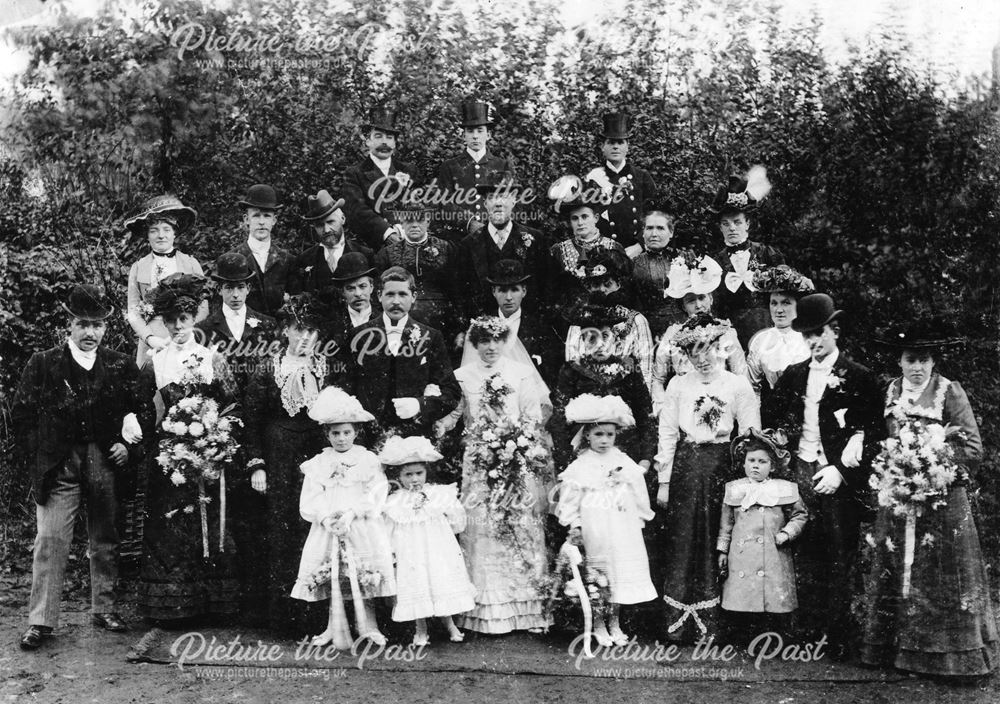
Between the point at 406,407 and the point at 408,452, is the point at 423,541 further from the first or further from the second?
the point at 406,407

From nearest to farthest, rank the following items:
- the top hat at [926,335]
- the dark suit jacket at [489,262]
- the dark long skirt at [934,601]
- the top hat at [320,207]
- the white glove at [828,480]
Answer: the dark long skirt at [934,601] → the top hat at [926,335] → the white glove at [828,480] → the dark suit jacket at [489,262] → the top hat at [320,207]

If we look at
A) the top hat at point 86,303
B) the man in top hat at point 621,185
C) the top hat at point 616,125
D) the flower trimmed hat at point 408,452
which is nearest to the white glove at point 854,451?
the man in top hat at point 621,185

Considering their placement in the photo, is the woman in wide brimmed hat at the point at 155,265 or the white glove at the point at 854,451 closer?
the white glove at the point at 854,451

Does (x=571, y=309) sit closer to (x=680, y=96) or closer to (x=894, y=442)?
(x=894, y=442)

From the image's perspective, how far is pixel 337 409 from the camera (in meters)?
6.61

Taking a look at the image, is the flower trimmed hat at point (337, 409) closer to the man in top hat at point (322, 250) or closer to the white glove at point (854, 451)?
the man in top hat at point (322, 250)

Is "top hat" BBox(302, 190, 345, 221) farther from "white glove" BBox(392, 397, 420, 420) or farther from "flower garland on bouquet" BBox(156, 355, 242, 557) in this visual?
"white glove" BBox(392, 397, 420, 420)

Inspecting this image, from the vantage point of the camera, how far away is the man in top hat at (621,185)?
27.5 feet

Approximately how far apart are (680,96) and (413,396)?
164 inches

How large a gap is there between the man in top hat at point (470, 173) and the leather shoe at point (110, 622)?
3794 mm

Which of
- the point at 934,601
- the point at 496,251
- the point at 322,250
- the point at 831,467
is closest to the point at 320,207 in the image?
the point at 322,250

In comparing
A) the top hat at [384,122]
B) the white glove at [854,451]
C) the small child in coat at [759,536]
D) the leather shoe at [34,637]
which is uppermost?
the top hat at [384,122]

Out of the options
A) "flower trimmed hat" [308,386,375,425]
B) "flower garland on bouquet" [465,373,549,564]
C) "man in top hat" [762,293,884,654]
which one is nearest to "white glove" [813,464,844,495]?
"man in top hat" [762,293,884,654]

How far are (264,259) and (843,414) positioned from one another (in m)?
4.43
